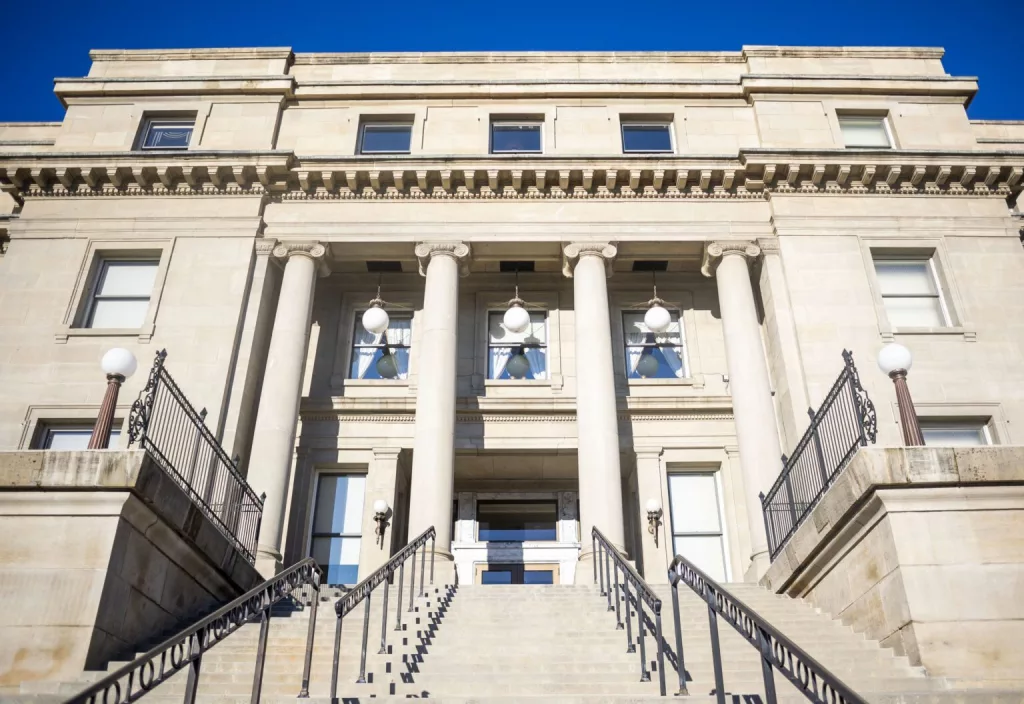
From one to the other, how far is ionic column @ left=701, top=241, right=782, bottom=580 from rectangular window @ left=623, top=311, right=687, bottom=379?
1.61m

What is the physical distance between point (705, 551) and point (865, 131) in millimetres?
10448

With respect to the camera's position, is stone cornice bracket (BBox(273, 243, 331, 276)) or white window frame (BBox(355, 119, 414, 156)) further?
white window frame (BBox(355, 119, 414, 156))

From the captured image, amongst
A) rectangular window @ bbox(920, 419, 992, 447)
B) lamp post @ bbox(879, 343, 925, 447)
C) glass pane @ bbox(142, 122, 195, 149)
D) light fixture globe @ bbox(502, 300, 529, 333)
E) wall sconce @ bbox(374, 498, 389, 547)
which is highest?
glass pane @ bbox(142, 122, 195, 149)

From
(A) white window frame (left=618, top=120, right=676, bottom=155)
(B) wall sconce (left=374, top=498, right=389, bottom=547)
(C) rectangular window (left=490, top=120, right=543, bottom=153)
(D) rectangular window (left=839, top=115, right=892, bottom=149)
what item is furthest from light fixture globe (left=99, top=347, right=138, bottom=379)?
(D) rectangular window (left=839, top=115, right=892, bottom=149)

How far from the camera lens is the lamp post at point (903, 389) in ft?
32.4

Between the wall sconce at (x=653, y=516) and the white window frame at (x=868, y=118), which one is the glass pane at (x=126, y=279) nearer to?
the wall sconce at (x=653, y=516)

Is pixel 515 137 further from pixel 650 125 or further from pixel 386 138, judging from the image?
pixel 650 125

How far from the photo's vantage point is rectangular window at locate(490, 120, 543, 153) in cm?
2069

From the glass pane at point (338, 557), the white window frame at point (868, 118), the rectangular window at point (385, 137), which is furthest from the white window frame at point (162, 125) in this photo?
the white window frame at point (868, 118)

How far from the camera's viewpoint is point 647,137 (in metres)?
20.9

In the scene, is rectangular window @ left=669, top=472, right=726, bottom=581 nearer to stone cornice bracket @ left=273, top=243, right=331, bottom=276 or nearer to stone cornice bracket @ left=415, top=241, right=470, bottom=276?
stone cornice bracket @ left=415, top=241, right=470, bottom=276

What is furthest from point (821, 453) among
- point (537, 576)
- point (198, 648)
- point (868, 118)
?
point (868, 118)

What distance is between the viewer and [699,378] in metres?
19.2

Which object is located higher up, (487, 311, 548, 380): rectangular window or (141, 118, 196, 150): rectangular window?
(141, 118, 196, 150): rectangular window
